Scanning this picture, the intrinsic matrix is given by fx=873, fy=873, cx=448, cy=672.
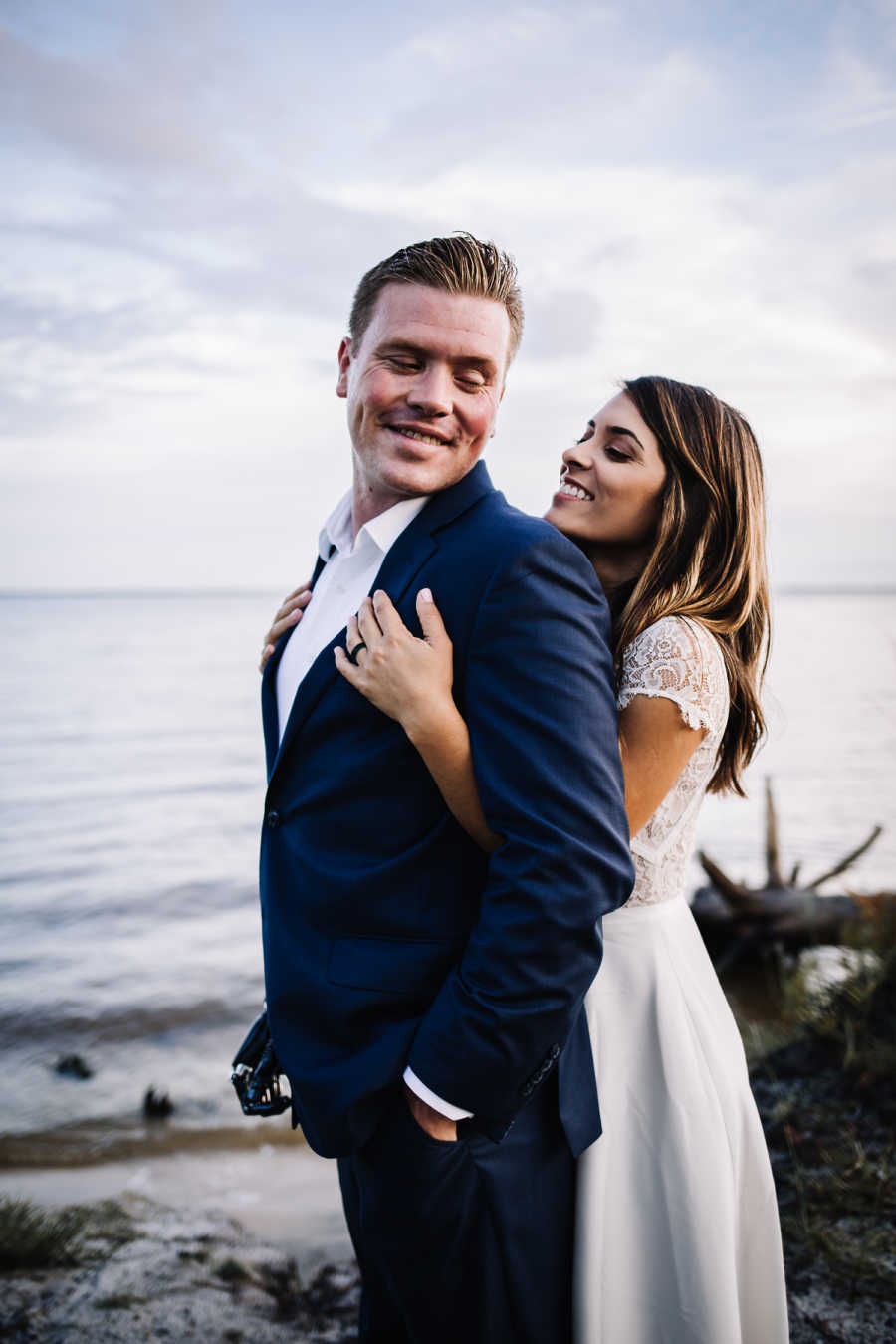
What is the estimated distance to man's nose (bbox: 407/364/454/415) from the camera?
70.6 inches

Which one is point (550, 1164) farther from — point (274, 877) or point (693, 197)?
point (693, 197)

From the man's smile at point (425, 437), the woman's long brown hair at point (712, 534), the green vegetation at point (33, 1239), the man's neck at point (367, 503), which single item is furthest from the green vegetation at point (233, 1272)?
the man's smile at point (425, 437)

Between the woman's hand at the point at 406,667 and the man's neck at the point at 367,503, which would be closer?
the woman's hand at the point at 406,667

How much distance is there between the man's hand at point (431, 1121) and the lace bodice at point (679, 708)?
0.75m

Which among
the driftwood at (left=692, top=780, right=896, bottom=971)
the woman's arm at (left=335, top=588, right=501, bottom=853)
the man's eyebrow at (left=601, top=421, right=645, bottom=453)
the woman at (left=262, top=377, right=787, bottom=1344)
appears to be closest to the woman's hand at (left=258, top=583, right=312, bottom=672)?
the woman at (left=262, top=377, right=787, bottom=1344)

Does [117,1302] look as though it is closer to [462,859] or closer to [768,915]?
[462,859]

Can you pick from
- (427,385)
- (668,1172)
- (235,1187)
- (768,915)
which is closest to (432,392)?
(427,385)

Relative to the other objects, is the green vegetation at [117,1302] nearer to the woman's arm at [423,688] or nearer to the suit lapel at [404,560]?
the suit lapel at [404,560]

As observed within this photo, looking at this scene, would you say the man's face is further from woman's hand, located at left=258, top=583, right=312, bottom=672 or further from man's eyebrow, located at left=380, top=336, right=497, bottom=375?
woman's hand, located at left=258, top=583, right=312, bottom=672

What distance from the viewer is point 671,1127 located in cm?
187

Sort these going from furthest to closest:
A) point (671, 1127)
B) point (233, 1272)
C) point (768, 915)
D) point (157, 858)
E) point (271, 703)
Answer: point (157, 858), point (768, 915), point (233, 1272), point (271, 703), point (671, 1127)

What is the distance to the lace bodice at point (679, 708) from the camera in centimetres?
194

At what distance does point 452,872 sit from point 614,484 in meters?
1.15

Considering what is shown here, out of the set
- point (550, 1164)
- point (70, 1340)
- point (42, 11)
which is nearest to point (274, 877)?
point (550, 1164)
